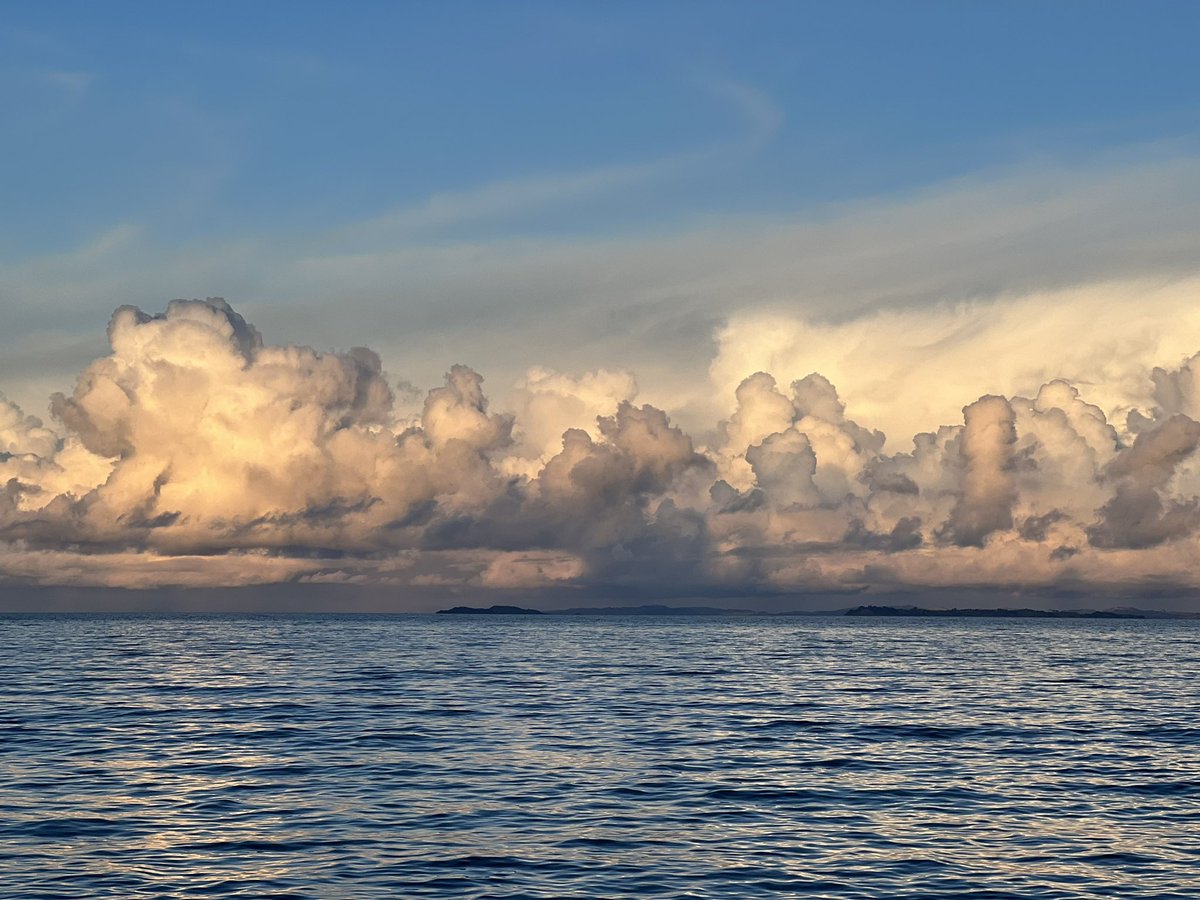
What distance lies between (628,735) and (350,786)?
57.7ft

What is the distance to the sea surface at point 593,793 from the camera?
2906cm

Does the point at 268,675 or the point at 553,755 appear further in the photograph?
the point at 268,675

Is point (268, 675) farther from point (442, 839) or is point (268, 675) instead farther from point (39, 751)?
point (442, 839)

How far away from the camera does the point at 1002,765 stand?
4703 centimetres

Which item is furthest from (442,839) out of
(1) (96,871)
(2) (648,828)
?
(1) (96,871)

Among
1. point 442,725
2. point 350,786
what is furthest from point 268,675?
point 350,786

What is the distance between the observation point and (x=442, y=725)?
59.8 metres

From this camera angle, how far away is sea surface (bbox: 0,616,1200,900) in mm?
29062

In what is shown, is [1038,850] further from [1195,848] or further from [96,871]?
[96,871]

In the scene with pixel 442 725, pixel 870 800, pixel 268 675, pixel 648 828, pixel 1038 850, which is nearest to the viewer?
pixel 1038 850

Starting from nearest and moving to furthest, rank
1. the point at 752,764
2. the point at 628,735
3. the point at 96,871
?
the point at 96,871, the point at 752,764, the point at 628,735

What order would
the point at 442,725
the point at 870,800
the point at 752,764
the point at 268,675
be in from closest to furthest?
the point at 870,800 < the point at 752,764 < the point at 442,725 < the point at 268,675

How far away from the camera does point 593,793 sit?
4012 cm

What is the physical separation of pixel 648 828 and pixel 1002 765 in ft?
61.3
